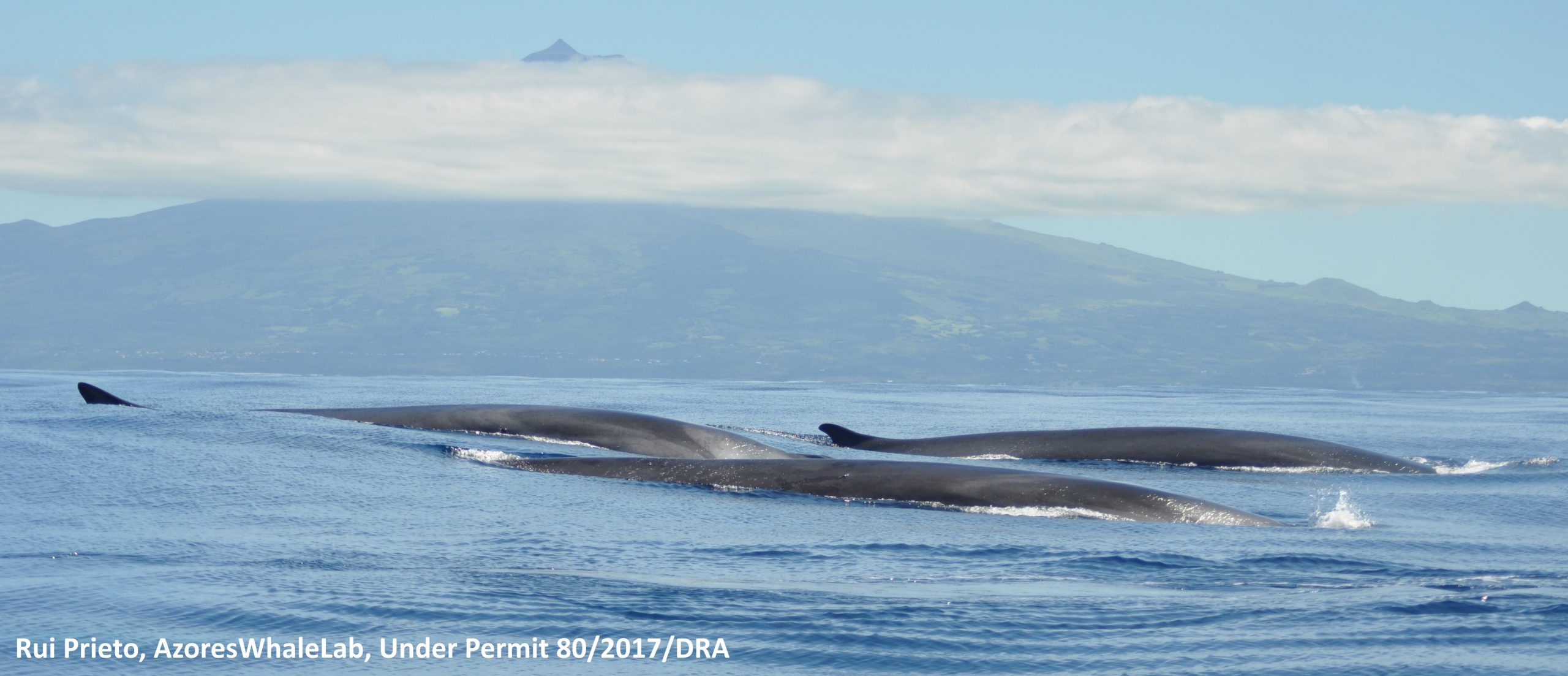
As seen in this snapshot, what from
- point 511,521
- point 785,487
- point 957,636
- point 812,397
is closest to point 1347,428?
point 812,397

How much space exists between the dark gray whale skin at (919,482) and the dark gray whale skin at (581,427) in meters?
3.56

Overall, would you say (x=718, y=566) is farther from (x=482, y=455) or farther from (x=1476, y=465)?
(x=1476, y=465)

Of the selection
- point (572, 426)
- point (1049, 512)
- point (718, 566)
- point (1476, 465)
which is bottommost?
point (718, 566)

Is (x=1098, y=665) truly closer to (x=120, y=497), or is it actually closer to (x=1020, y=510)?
(x=1020, y=510)

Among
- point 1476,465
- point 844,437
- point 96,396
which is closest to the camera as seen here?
point 1476,465

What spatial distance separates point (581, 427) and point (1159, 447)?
10.2m

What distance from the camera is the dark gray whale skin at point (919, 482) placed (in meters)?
19.0

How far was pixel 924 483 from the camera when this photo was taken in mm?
20359

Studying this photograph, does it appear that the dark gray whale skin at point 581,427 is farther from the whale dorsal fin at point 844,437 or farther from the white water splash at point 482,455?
the white water splash at point 482,455

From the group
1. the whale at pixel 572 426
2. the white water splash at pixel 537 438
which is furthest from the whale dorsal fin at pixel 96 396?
the white water splash at pixel 537 438

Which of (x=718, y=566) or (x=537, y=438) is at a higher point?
(x=537, y=438)

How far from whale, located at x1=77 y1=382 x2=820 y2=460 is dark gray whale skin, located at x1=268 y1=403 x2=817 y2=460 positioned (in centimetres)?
1

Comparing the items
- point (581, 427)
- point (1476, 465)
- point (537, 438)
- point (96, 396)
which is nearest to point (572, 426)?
point (581, 427)

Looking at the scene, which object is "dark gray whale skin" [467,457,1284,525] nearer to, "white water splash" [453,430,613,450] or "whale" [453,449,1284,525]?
"whale" [453,449,1284,525]
